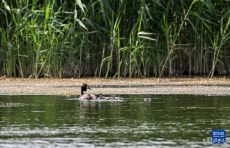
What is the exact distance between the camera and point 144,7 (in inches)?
688

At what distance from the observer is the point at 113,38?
58.0 ft

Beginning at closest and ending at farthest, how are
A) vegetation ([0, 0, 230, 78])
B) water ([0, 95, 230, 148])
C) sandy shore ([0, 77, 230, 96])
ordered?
water ([0, 95, 230, 148]), sandy shore ([0, 77, 230, 96]), vegetation ([0, 0, 230, 78])

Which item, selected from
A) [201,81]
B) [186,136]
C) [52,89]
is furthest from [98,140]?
[201,81]

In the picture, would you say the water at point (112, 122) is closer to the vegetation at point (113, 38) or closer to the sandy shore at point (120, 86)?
the sandy shore at point (120, 86)

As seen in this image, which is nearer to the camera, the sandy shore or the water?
the water

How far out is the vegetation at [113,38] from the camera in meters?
17.5

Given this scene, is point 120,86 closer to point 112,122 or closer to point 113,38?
point 113,38

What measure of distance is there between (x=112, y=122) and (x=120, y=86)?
7.34 metres

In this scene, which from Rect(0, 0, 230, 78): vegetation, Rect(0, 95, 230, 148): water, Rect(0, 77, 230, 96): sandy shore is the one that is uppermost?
Rect(0, 0, 230, 78): vegetation

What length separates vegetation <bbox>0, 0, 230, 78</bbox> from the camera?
1745 centimetres

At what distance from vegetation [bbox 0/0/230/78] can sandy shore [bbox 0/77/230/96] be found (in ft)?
2.15

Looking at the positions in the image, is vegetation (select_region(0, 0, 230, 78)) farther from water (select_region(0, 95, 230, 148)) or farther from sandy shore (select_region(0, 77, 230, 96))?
water (select_region(0, 95, 230, 148))

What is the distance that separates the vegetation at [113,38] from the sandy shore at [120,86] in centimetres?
66

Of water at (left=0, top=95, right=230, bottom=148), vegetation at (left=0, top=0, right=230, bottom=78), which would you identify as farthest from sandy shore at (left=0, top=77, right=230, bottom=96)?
water at (left=0, top=95, right=230, bottom=148)
